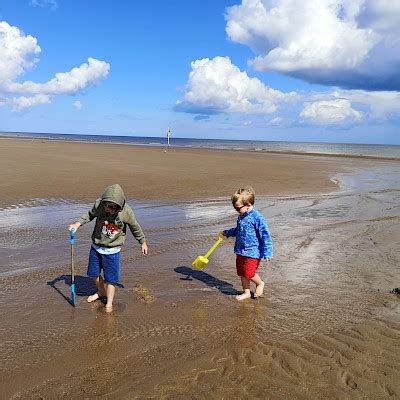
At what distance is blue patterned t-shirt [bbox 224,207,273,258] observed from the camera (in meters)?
5.30

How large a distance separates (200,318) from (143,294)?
100 cm

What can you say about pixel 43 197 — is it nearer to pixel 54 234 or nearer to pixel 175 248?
pixel 54 234

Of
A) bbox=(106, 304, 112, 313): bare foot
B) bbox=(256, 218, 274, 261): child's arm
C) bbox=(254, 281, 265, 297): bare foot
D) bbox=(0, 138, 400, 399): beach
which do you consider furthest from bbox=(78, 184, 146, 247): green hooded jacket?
bbox=(254, 281, 265, 297): bare foot

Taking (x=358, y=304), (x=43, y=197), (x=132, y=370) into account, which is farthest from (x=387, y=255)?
(x=43, y=197)

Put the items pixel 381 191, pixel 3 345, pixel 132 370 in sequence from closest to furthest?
pixel 132 370, pixel 3 345, pixel 381 191

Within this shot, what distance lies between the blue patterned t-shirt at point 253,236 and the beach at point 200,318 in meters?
0.63

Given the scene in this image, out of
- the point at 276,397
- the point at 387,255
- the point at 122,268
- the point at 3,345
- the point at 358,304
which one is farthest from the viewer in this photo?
the point at 387,255

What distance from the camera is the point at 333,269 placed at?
6602mm

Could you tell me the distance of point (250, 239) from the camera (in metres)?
5.37

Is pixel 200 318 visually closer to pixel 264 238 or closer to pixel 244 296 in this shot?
pixel 244 296

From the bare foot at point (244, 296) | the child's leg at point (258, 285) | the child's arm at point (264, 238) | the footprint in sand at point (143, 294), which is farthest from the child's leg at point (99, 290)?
the child's arm at point (264, 238)

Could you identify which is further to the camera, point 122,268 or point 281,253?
→ point 281,253

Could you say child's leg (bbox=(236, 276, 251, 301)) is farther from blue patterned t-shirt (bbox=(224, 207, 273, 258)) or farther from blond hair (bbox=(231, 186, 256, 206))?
blond hair (bbox=(231, 186, 256, 206))

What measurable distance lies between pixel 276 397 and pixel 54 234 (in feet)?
19.7
